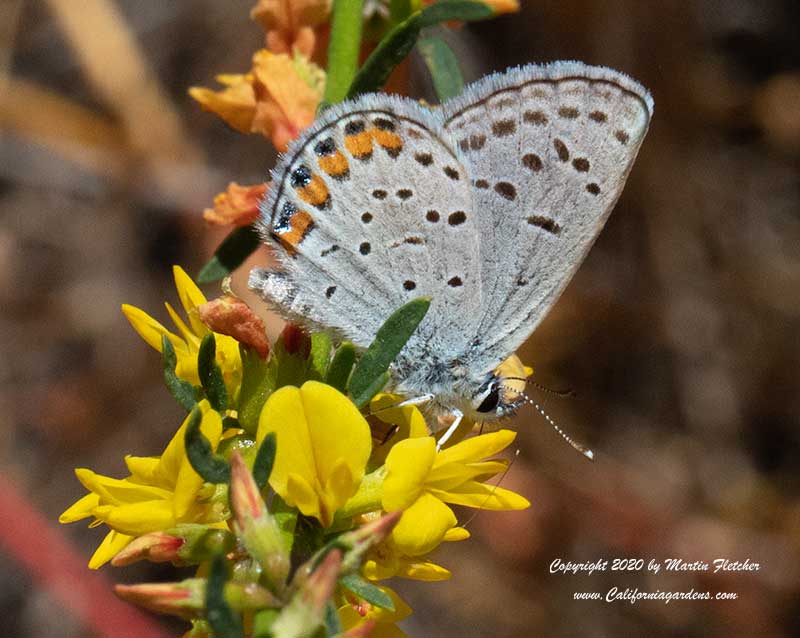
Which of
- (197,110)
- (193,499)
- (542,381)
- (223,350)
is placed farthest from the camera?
(197,110)

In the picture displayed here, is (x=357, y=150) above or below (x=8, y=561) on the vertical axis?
above

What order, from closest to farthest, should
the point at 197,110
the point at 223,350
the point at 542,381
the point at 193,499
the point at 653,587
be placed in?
the point at 193,499 → the point at 223,350 → the point at 653,587 → the point at 542,381 → the point at 197,110

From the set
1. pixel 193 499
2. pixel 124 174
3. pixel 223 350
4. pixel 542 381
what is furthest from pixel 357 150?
pixel 124 174

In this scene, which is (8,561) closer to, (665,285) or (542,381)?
(542,381)

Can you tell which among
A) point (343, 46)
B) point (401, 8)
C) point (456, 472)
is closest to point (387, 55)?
point (343, 46)

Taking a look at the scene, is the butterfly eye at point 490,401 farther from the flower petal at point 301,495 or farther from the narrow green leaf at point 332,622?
the narrow green leaf at point 332,622

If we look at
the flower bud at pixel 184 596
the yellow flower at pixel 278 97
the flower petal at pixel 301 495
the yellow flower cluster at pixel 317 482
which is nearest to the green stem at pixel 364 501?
the yellow flower cluster at pixel 317 482
